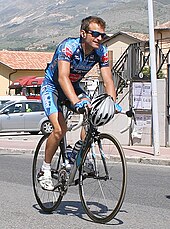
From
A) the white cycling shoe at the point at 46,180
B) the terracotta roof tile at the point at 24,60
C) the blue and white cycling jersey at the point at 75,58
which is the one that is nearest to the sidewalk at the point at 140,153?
the white cycling shoe at the point at 46,180

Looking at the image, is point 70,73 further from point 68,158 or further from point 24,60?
point 24,60

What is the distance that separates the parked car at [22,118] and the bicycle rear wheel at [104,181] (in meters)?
20.8

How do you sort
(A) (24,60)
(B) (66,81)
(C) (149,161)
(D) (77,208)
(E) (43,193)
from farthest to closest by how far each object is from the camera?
1. (A) (24,60)
2. (C) (149,161)
3. (D) (77,208)
4. (E) (43,193)
5. (B) (66,81)

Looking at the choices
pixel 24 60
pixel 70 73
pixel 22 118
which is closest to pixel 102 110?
pixel 70 73

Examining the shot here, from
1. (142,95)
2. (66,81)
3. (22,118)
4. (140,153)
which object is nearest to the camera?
(66,81)

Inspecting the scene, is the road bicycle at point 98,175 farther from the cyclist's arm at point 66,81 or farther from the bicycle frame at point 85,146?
the cyclist's arm at point 66,81

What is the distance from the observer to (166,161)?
46.9ft

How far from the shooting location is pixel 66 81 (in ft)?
22.2

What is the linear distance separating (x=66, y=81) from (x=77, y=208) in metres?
1.89

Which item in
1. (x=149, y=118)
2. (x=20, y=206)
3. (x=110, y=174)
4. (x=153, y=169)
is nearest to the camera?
(x=110, y=174)

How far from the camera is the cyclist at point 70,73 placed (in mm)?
6844

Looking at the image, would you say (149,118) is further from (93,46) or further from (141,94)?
(93,46)

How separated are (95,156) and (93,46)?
1158 mm

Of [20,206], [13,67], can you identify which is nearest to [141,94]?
[20,206]
